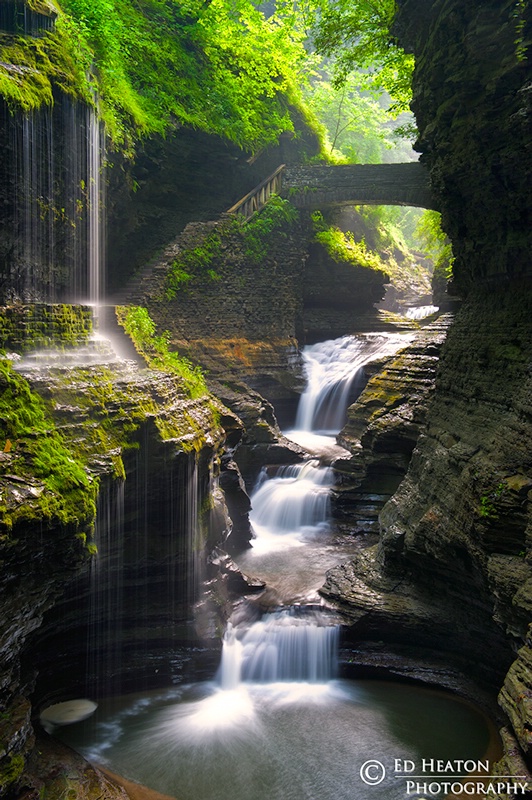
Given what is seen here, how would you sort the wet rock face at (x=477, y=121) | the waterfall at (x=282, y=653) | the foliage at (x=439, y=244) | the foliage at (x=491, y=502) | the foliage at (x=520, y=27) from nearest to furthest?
the foliage at (x=491, y=502) < the foliage at (x=520, y=27) < the wet rock face at (x=477, y=121) < the waterfall at (x=282, y=653) < the foliage at (x=439, y=244)

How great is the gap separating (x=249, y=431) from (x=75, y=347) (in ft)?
21.7

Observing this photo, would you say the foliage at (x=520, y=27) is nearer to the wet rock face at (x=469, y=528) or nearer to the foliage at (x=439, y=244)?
the wet rock face at (x=469, y=528)

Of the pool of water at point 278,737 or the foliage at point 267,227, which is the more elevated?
the foliage at point 267,227

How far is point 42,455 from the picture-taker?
6.23 m

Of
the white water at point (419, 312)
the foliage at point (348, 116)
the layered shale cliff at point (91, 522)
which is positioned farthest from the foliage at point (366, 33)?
the white water at point (419, 312)

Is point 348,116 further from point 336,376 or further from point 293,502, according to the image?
point 293,502

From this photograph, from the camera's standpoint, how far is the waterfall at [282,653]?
8711mm

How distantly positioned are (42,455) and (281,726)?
15.6 feet

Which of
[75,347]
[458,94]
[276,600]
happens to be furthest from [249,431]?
[458,94]

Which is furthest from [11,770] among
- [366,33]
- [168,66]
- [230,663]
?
[168,66]

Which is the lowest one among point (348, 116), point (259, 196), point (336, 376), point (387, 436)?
point (387, 436)

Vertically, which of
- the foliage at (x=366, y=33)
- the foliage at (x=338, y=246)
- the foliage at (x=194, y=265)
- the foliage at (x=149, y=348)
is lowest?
the foliage at (x=149, y=348)

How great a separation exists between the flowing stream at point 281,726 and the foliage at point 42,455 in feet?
10.5

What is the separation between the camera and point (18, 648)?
19.0 feet
